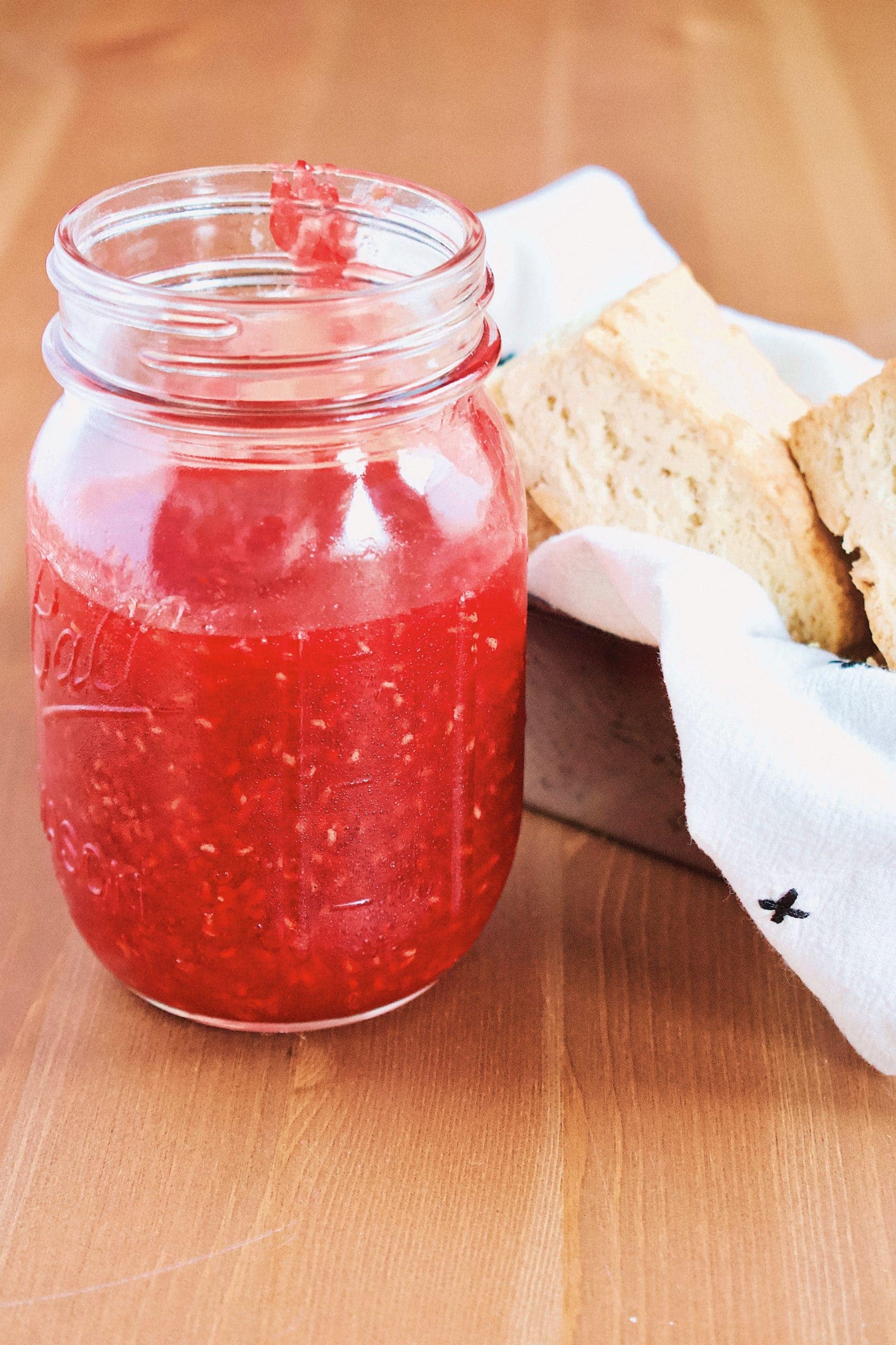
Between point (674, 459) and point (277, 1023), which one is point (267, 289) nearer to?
point (674, 459)

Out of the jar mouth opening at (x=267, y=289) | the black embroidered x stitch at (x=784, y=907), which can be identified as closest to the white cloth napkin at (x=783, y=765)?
the black embroidered x stitch at (x=784, y=907)

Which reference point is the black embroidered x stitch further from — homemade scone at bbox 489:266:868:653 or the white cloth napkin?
homemade scone at bbox 489:266:868:653

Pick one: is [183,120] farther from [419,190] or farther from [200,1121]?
[200,1121]

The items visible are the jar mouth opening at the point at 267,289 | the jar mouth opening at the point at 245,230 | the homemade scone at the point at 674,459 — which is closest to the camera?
the jar mouth opening at the point at 267,289

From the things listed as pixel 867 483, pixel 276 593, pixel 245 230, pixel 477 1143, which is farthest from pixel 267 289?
pixel 477 1143

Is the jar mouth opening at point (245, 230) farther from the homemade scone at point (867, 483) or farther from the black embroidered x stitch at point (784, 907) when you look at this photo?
the black embroidered x stitch at point (784, 907)

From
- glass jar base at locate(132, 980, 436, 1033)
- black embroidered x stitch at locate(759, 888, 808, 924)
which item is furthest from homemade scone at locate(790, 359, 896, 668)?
glass jar base at locate(132, 980, 436, 1033)
